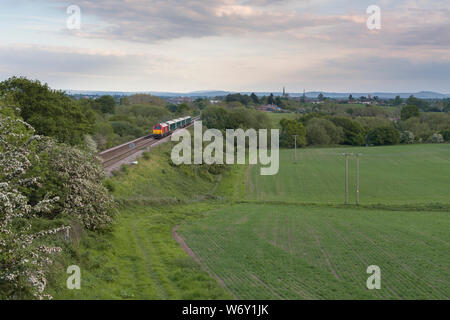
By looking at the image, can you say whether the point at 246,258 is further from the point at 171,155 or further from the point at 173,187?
the point at 171,155

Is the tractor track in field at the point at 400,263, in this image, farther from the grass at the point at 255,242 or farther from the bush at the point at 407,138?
the bush at the point at 407,138

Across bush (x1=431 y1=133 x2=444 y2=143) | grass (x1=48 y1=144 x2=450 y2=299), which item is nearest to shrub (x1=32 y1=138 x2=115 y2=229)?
grass (x1=48 y1=144 x2=450 y2=299)

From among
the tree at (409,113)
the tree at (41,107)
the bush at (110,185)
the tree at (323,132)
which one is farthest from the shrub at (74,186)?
the tree at (409,113)

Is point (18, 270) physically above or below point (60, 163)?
below

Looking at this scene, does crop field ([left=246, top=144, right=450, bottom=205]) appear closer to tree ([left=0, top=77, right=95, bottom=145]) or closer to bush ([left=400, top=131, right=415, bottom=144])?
tree ([left=0, top=77, right=95, bottom=145])
